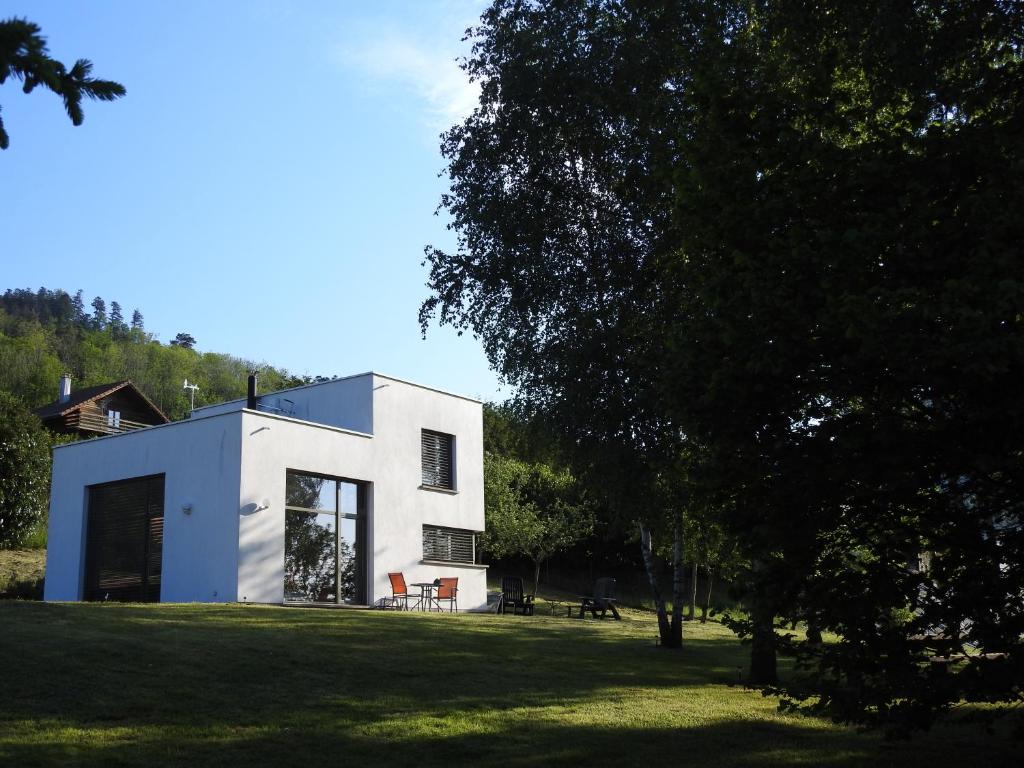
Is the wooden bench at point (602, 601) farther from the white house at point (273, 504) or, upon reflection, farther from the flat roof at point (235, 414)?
the flat roof at point (235, 414)

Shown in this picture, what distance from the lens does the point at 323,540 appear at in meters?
21.5

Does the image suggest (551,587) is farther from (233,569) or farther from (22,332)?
(22,332)

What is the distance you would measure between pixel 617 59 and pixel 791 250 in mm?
7474

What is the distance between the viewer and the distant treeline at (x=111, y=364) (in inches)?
2773

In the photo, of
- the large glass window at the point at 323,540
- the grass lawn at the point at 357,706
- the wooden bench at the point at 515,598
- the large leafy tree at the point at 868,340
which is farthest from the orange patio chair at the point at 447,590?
the large leafy tree at the point at 868,340

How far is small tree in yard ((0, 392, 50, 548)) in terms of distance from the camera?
30.1 meters

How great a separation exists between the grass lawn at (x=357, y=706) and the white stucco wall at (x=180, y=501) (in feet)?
15.9

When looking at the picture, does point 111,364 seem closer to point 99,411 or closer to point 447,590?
point 99,411

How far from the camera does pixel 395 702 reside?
9.72 meters

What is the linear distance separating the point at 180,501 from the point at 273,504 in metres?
1.93

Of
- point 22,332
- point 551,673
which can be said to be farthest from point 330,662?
point 22,332

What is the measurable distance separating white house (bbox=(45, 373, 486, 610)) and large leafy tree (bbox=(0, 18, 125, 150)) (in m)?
16.0

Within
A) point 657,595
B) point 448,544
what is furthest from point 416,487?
point 657,595

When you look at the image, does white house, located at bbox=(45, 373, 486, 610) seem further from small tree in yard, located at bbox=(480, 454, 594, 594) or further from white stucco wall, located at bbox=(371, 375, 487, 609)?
small tree in yard, located at bbox=(480, 454, 594, 594)
